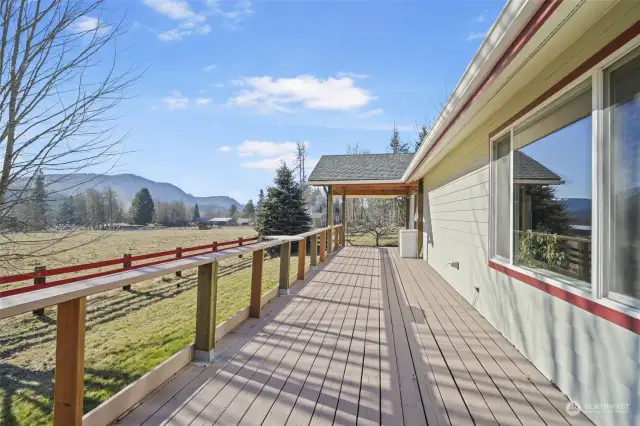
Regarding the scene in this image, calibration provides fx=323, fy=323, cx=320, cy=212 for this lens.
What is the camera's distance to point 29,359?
4.25 m

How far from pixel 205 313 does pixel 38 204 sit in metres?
1.72

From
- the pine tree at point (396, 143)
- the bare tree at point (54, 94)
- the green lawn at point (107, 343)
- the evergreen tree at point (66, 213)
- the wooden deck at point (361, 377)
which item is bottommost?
the green lawn at point (107, 343)

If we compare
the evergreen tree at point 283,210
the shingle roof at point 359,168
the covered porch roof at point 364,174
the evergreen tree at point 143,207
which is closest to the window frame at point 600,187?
the covered porch roof at point 364,174

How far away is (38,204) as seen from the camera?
8.95 feet

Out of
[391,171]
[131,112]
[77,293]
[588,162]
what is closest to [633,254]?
[588,162]

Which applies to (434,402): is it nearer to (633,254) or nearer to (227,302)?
(633,254)

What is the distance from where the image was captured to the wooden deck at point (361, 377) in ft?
6.11

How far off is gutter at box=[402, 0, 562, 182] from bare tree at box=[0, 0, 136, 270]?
3024 millimetres

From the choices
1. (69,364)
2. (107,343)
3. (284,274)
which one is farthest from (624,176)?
(107,343)

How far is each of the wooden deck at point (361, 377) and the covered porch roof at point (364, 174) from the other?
6937 mm

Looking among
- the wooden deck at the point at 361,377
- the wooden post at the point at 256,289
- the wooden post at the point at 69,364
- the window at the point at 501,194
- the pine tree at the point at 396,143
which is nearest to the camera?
the wooden post at the point at 69,364

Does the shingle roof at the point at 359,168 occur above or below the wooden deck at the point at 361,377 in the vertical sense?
above

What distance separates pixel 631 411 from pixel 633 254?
2.50 feet

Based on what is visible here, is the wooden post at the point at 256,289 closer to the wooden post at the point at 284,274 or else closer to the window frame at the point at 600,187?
the wooden post at the point at 284,274
